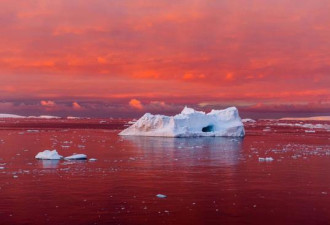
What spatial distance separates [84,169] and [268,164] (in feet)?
31.6

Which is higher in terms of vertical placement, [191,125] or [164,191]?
[191,125]

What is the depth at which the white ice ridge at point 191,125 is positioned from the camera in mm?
45469

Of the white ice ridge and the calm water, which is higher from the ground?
the white ice ridge

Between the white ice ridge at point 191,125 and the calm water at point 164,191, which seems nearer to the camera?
the calm water at point 164,191

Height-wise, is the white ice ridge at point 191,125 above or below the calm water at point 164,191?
above

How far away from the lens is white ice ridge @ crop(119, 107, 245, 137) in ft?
149

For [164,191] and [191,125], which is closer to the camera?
[164,191]

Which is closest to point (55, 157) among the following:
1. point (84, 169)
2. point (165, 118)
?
point (84, 169)

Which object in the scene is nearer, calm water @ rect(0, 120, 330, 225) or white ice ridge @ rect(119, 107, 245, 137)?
calm water @ rect(0, 120, 330, 225)

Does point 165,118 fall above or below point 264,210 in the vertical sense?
above

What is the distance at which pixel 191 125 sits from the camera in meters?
48.2

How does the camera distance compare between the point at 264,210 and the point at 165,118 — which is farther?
the point at 165,118

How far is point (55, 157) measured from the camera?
2289cm

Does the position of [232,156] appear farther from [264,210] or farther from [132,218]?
[132,218]
